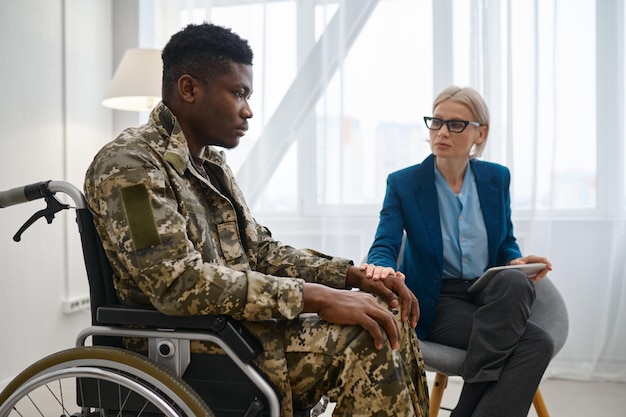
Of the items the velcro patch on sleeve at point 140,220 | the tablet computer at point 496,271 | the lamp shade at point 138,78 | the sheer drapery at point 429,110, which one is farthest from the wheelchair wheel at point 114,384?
the sheer drapery at point 429,110

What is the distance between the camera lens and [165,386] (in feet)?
3.70

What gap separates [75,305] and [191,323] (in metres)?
1.96

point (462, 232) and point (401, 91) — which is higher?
point (401, 91)

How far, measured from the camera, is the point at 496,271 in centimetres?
180

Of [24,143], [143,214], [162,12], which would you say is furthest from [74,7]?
[143,214]

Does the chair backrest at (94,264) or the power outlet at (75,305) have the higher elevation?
the chair backrest at (94,264)

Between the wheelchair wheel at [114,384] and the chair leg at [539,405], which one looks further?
the chair leg at [539,405]

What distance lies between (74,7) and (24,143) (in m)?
0.74

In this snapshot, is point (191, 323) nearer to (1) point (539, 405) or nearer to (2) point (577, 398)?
(1) point (539, 405)

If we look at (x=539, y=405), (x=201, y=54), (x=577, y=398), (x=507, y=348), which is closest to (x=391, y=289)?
(x=507, y=348)

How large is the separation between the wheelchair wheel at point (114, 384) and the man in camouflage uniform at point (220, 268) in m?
0.12

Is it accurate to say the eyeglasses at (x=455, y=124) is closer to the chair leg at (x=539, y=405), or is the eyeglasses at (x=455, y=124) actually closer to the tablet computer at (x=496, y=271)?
the tablet computer at (x=496, y=271)

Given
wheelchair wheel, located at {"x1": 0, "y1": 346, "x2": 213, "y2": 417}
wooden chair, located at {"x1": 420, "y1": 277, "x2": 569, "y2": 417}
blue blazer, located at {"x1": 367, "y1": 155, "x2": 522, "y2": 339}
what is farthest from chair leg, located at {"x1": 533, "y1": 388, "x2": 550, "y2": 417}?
wheelchair wheel, located at {"x1": 0, "y1": 346, "x2": 213, "y2": 417}

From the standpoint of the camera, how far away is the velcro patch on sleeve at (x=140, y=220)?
45.4 inches
